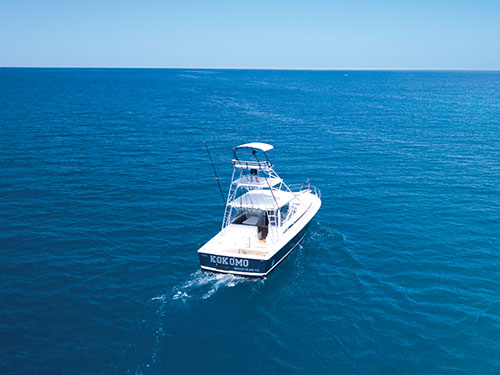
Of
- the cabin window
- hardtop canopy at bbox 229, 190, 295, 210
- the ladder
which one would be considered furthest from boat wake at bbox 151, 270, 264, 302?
the cabin window

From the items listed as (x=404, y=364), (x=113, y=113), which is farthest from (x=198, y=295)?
(x=113, y=113)

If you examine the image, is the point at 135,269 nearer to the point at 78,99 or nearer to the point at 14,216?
the point at 14,216

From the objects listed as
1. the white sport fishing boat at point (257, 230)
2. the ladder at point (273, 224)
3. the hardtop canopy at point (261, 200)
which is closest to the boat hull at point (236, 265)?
the white sport fishing boat at point (257, 230)

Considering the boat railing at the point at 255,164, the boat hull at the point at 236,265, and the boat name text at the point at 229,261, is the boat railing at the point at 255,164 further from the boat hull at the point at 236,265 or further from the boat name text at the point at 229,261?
the boat name text at the point at 229,261

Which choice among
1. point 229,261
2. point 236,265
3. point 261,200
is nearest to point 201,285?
point 229,261

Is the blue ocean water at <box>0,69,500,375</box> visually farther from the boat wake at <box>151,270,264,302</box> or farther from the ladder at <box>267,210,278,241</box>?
the ladder at <box>267,210,278,241</box>

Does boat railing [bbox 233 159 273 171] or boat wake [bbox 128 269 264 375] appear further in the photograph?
boat railing [bbox 233 159 273 171]
